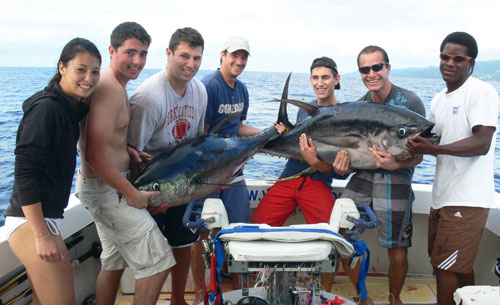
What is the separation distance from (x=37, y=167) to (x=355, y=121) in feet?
5.37

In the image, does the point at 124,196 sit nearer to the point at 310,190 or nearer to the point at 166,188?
the point at 166,188

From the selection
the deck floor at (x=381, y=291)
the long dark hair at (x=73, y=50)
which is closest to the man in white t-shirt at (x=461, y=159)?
the deck floor at (x=381, y=291)

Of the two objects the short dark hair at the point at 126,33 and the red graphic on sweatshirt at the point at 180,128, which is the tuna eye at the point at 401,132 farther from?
the short dark hair at the point at 126,33

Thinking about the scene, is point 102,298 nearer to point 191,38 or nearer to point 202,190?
point 202,190

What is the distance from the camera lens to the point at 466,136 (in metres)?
2.27

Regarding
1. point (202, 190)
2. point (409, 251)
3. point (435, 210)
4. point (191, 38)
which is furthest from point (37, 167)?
point (409, 251)

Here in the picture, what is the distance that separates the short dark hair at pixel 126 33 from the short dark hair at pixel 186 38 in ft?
1.08

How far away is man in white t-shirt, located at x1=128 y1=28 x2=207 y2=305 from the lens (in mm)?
2223

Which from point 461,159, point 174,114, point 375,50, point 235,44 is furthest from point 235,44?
point 461,159

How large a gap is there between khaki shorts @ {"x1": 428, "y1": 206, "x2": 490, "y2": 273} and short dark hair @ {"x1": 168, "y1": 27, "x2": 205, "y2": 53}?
1.76 meters

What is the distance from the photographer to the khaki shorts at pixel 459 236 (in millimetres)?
2285

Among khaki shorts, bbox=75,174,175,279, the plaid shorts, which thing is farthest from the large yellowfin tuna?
khaki shorts, bbox=75,174,175,279

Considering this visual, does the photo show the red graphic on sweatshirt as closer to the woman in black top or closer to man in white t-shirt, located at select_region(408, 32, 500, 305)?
the woman in black top

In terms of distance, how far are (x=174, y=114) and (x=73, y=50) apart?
737 millimetres
